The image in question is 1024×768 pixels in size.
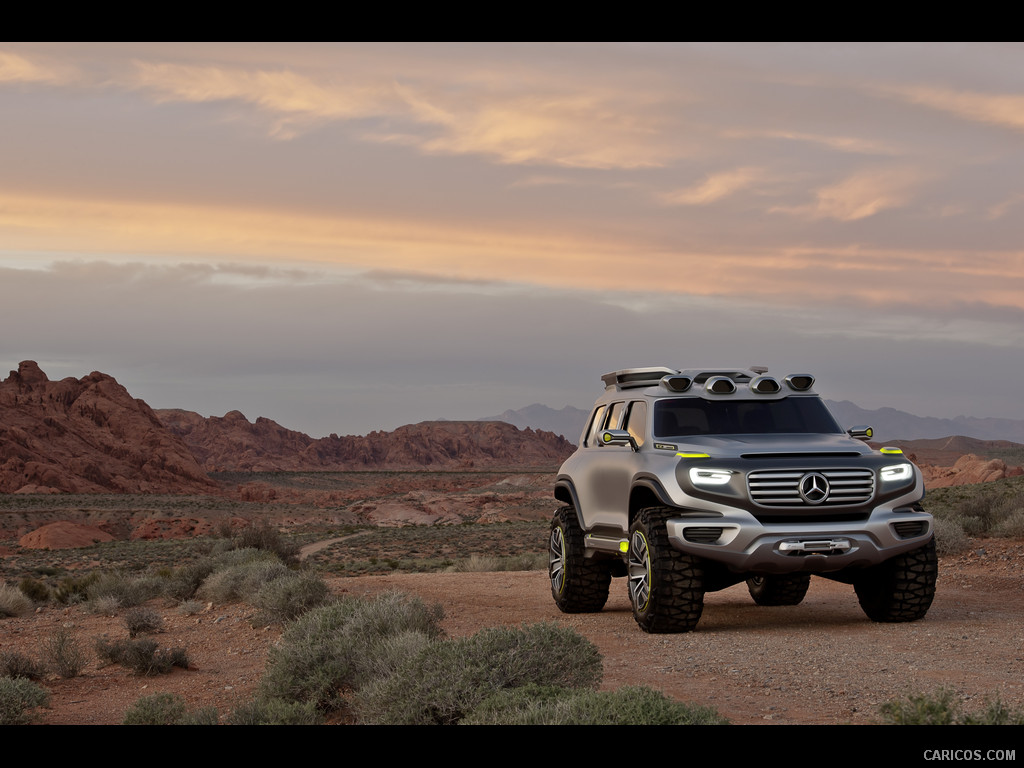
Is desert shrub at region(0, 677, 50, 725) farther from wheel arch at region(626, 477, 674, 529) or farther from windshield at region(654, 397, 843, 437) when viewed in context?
windshield at region(654, 397, 843, 437)

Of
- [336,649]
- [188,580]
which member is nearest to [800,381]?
[336,649]

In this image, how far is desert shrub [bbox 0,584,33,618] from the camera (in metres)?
17.7

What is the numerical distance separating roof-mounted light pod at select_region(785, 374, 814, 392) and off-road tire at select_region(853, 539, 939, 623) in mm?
2184

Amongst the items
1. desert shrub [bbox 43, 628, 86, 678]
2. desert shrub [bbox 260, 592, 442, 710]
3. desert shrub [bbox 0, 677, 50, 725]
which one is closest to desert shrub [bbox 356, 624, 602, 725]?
desert shrub [bbox 260, 592, 442, 710]

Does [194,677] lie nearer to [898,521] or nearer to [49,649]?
[49,649]

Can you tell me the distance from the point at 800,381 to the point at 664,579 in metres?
3.16

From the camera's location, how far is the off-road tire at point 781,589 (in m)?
12.8

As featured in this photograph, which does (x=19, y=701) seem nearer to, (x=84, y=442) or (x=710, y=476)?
(x=710, y=476)

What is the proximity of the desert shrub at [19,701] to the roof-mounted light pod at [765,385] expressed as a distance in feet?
26.4

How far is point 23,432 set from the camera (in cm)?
9412

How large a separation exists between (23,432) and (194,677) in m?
93.2

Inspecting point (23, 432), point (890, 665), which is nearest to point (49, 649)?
point (890, 665)

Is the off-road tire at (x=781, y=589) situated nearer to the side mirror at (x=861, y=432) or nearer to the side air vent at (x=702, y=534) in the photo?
the side mirror at (x=861, y=432)

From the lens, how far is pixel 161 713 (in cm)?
842
